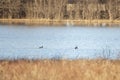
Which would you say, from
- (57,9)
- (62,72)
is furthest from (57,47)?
(57,9)

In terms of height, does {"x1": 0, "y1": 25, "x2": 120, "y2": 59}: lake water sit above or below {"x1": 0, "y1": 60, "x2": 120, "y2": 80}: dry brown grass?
below

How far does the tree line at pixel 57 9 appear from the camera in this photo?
67.5 metres

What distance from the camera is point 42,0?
7025cm

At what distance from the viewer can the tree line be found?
67500mm

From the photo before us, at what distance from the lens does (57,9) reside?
69.0 m

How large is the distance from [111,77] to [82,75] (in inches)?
24.3

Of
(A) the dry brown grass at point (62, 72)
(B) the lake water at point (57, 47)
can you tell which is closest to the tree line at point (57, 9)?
(B) the lake water at point (57, 47)

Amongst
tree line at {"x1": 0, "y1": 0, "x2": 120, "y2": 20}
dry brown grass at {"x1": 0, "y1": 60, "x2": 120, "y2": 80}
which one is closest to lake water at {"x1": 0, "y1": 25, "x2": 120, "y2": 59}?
dry brown grass at {"x1": 0, "y1": 60, "x2": 120, "y2": 80}

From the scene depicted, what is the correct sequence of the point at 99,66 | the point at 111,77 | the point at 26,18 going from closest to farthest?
1. the point at 111,77
2. the point at 99,66
3. the point at 26,18

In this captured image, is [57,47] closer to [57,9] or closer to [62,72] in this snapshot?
[62,72]

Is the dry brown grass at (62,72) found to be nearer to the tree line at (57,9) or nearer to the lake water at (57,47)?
the lake water at (57,47)

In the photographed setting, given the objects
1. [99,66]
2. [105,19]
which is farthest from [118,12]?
[99,66]

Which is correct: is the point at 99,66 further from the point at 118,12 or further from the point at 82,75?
the point at 118,12

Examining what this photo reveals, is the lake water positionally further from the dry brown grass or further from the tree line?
the tree line
